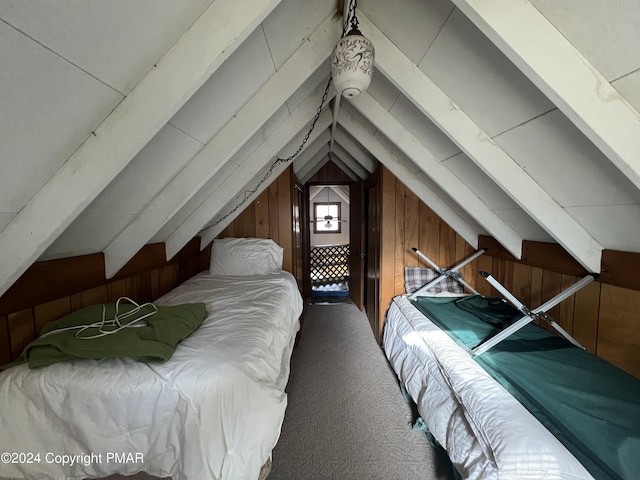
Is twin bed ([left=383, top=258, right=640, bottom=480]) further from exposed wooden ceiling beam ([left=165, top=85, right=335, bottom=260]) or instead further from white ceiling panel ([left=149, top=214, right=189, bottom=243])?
white ceiling panel ([left=149, top=214, right=189, bottom=243])

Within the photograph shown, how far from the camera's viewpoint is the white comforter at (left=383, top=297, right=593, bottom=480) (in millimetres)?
772

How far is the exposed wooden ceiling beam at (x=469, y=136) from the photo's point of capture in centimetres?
109

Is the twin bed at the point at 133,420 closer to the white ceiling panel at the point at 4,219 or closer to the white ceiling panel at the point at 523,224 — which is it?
the white ceiling panel at the point at 4,219

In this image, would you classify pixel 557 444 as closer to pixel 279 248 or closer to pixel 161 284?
pixel 279 248

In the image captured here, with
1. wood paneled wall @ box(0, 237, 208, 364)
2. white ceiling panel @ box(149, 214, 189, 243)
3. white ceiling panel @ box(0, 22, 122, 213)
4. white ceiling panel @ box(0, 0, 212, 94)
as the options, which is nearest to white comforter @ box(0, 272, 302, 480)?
wood paneled wall @ box(0, 237, 208, 364)

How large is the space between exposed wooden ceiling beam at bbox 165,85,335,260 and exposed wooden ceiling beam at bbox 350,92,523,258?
0.35m

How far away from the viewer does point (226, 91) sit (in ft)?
3.45

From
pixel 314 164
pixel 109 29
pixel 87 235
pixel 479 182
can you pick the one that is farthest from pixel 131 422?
pixel 314 164

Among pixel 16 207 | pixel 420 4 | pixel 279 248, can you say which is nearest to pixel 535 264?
pixel 420 4

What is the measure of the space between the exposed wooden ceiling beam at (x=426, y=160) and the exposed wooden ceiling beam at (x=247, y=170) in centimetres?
35

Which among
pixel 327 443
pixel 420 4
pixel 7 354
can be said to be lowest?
pixel 327 443

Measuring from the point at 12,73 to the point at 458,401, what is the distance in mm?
1794

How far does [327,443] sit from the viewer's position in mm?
1415

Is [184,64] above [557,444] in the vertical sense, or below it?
above
